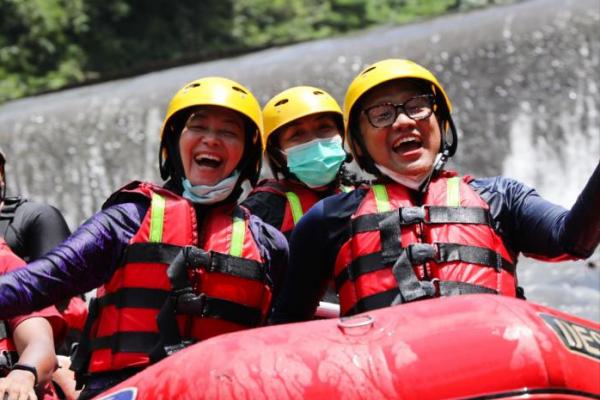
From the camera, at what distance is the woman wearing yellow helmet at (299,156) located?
14.8 ft

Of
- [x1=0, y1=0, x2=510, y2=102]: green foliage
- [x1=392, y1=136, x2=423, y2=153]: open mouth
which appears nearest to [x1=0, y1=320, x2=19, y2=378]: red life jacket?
[x1=392, y1=136, x2=423, y2=153]: open mouth

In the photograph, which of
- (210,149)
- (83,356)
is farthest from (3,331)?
(210,149)

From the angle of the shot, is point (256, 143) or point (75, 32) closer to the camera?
point (256, 143)

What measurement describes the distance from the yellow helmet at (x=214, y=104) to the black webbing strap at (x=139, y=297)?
451mm

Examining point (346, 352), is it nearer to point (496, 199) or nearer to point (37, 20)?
point (496, 199)

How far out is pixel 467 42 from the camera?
34.0 ft

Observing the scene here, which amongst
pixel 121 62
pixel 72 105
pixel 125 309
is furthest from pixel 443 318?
pixel 121 62

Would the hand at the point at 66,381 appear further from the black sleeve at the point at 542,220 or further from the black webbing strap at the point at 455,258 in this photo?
the black sleeve at the point at 542,220

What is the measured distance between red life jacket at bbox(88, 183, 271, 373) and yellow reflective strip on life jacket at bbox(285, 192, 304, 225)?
128 cm

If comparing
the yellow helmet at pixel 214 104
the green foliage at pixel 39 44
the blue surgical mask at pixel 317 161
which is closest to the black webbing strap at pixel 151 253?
the yellow helmet at pixel 214 104

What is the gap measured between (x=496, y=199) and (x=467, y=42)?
769cm

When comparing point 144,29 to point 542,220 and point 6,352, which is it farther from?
point 542,220

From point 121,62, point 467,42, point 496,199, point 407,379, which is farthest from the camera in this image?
point 121,62

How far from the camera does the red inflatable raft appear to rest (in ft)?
6.76
